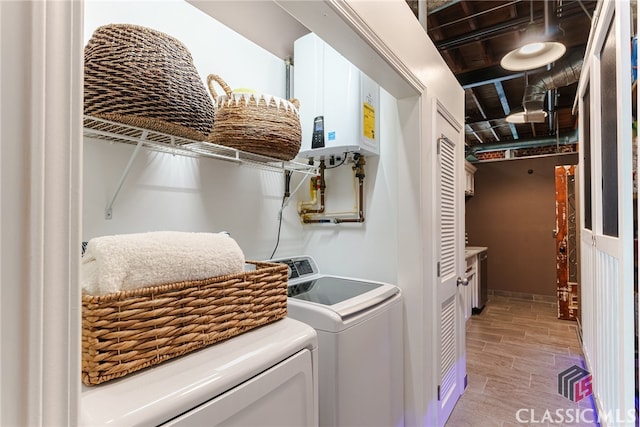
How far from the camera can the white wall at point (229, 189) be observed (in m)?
1.28

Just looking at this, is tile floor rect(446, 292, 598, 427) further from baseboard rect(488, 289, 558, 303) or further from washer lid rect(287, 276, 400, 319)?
washer lid rect(287, 276, 400, 319)

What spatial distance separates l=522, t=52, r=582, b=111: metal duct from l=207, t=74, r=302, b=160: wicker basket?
2746 mm

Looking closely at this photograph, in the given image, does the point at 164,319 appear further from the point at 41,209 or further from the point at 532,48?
the point at 532,48

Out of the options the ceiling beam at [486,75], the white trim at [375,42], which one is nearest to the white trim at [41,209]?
the white trim at [375,42]

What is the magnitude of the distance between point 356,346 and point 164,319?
34.6 inches

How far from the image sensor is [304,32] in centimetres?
218

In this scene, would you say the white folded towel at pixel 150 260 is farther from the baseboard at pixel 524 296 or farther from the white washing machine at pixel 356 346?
the baseboard at pixel 524 296

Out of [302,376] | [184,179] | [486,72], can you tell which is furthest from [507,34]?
[302,376]

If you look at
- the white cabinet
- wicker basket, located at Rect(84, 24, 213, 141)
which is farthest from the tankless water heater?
the white cabinet

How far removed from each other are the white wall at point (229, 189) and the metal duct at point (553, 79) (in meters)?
2.01

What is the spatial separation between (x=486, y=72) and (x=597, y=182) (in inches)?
69.4

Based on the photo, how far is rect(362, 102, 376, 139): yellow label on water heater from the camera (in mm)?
1801

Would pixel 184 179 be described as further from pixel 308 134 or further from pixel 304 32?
pixel 304 32

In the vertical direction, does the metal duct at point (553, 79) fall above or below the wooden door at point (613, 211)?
above
